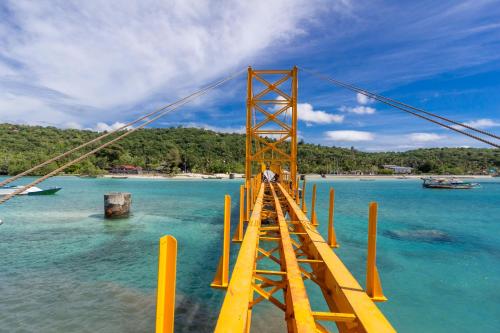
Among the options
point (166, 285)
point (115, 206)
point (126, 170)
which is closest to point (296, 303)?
point (166, 285)

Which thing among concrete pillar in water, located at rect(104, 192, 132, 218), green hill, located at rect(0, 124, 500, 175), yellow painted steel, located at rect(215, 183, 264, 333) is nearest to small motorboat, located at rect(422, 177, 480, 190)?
green hill, located at rect(0, 124, 500, 175)

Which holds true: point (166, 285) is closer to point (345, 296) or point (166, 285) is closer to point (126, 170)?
point (345, 296)

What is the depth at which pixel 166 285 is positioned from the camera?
5.59ft

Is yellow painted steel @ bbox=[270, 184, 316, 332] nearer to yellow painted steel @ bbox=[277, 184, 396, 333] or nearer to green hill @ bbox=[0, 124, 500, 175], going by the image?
yellow painted steel @ bbox=[277, 184, 396, 333]

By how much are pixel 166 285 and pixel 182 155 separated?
117505 mm

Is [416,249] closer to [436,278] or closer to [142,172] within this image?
[436,278]

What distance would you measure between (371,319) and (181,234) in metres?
11.6

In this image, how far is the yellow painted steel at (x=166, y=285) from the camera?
163 cm

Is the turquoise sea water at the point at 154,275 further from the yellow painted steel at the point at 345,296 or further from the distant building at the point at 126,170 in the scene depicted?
the distant building at the point at 126,170

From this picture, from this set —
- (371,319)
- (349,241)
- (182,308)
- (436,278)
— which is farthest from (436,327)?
(349,241)

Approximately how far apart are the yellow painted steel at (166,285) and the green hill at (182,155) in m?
88.0

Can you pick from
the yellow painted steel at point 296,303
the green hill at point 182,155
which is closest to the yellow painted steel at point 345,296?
the yellow painted steel at point 296,303

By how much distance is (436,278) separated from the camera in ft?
28.2

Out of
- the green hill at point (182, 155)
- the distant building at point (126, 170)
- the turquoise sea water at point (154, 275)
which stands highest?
the green hill at point (182, 155)
